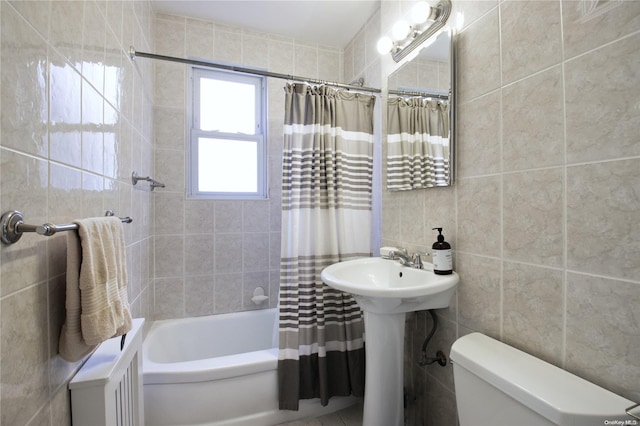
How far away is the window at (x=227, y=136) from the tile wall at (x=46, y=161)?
966 mm

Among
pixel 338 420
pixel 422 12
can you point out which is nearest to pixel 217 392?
pixel 338 420

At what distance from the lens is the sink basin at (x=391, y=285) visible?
97 centimetres

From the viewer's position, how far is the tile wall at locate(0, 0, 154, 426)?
558 millimetres

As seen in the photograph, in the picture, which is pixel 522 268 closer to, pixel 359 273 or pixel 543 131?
pixel 543 131

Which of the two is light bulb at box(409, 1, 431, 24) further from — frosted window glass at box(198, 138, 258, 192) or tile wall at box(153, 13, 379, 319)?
frosted window glass at box(198, 138, 258, 192)

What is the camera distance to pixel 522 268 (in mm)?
898

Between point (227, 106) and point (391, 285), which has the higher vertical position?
point (227, 106)

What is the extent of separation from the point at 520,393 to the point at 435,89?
1187 mm

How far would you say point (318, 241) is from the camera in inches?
63.1

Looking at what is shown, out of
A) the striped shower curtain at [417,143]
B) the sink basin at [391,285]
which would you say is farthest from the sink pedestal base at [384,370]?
the striped shower curtain at [417,143]

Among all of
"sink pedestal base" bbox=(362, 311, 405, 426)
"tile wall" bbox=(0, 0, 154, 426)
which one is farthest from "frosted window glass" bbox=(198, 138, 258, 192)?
"sink pedestal base" bbox=(362, 311, 405, 426)

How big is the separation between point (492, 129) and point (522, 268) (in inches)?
20.2

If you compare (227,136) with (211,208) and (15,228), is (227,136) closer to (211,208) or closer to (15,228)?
(211,208)

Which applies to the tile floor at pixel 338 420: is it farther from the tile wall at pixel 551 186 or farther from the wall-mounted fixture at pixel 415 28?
the wall-mounted fixture at pixel 415 28
